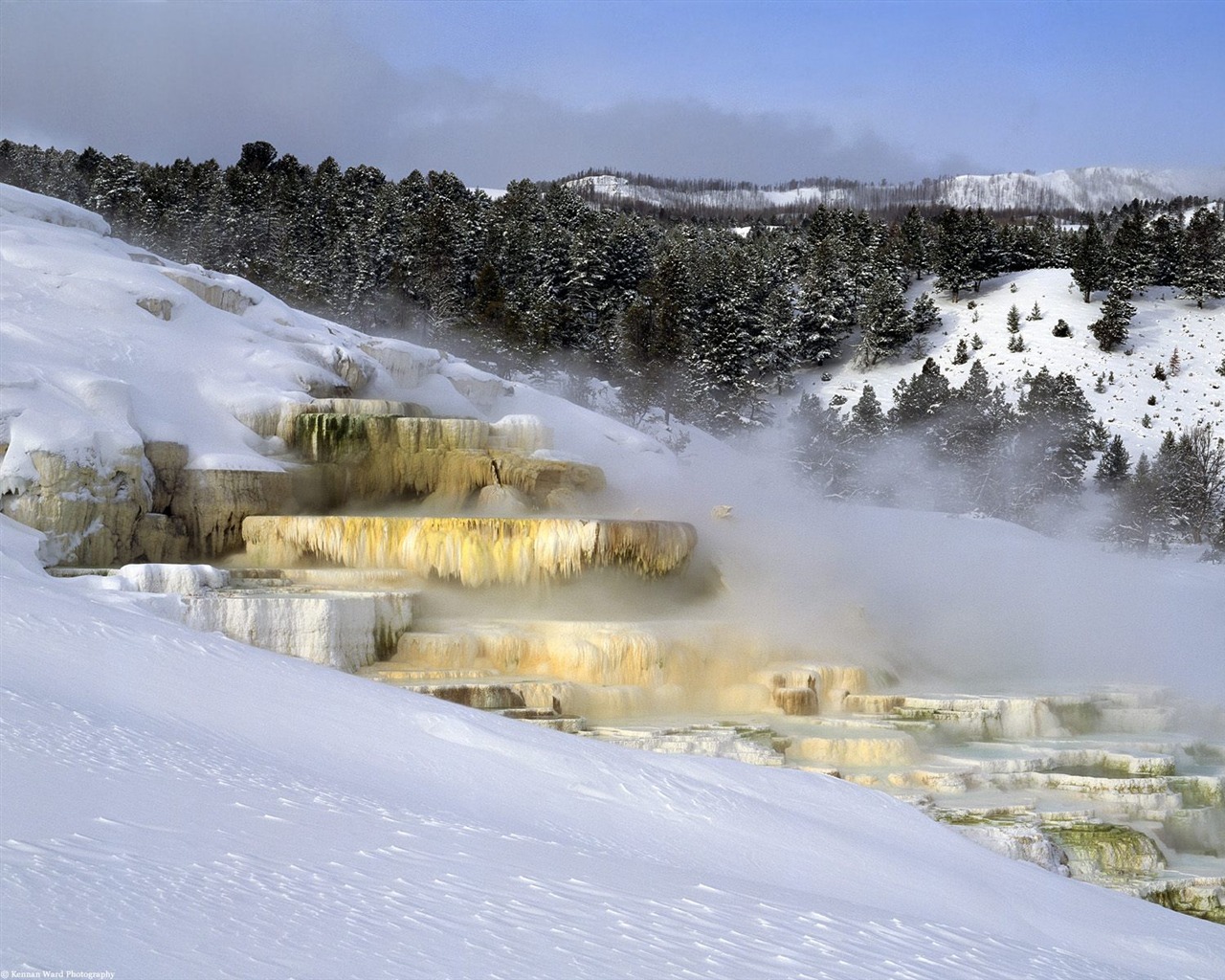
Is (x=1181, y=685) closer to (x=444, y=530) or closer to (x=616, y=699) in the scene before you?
(x=616, y=699)

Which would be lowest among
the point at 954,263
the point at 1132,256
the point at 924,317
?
the point at 924,317

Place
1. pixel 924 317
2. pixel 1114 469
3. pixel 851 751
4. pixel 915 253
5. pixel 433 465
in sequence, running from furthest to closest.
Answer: pixel 915 253, pixel 924 317, pixel 1114 469, pixel 433 465, pixel 851 751

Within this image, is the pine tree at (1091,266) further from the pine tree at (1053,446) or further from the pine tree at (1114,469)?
the pine tree at (1114,469)

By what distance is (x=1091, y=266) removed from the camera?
44562 millimetres

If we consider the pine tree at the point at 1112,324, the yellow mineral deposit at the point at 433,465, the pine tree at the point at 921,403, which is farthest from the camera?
the pine tree at the point at 1112,324

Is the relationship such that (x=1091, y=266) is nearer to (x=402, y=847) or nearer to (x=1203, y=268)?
(x=1203, y=268)

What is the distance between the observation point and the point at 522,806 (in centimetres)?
600

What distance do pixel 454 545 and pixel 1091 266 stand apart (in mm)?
37498

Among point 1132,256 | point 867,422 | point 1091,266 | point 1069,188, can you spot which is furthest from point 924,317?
point 1069,188

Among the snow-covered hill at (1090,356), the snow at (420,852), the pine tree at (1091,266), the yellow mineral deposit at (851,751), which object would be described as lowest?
the yellow mineral deposit at (851,751)

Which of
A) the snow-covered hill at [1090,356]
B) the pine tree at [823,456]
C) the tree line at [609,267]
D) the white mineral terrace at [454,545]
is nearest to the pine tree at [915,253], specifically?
the tree line at [609,267]

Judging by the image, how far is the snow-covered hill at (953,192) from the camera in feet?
339

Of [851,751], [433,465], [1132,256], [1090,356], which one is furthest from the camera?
[1132,256]

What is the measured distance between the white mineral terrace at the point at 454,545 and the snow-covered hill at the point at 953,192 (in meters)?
83.9
